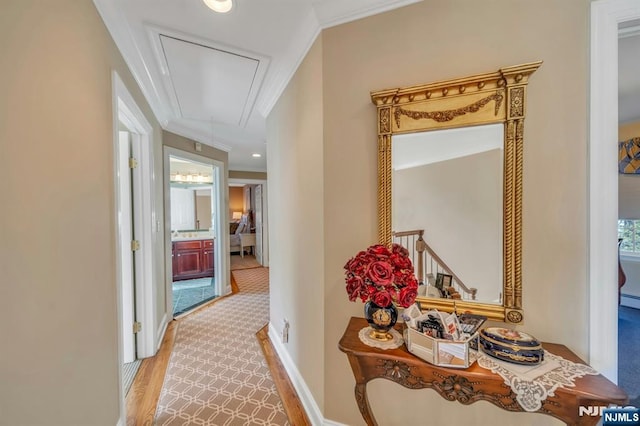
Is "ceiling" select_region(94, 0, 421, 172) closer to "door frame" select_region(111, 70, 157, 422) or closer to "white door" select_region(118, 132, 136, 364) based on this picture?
"door frame" select_region(111, 70, 157, 422)

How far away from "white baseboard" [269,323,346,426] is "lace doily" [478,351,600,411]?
1.00 meters

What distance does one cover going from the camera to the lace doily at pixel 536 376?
855 mm

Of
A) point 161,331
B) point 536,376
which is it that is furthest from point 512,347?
point 161,331

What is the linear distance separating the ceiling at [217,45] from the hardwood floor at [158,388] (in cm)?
245

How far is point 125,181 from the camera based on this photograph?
234 centimetres

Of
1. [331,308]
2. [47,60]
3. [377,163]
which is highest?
[47,60]

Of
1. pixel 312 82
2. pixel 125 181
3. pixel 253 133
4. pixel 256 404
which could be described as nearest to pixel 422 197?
pixel 312 82

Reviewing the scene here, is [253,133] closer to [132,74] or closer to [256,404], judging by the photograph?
[132,74]

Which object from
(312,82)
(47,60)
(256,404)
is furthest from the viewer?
(256,404)

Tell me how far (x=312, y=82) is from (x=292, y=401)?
2256 millimetres

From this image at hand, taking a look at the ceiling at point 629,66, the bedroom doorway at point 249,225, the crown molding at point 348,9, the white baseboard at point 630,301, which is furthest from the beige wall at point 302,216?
the white baseboard at point 630,301

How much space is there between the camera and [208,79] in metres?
2.14

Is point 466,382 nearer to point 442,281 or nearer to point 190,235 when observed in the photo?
→ point 442,281

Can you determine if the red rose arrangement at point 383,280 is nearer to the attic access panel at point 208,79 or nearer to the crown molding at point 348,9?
the crown molding at point 348,9
